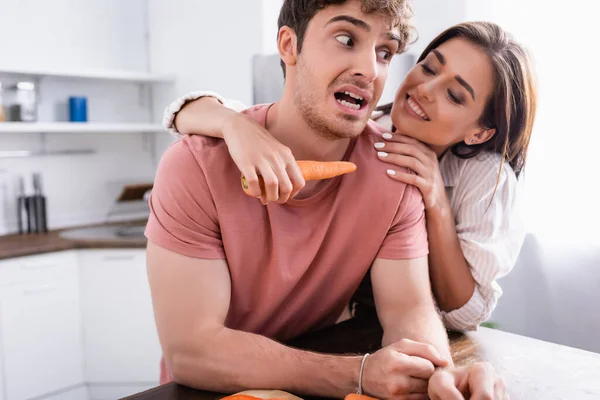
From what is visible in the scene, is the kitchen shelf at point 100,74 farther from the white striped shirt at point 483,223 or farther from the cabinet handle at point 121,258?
the white striped shirt at point 483,223

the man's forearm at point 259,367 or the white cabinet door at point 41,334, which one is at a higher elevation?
the man's forearm at point 259,367

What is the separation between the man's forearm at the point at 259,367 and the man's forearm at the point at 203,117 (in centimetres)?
43

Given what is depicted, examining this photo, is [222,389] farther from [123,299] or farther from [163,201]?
[123,299]

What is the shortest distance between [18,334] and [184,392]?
6.28 feet

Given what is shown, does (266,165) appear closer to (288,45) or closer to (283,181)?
(283,181)

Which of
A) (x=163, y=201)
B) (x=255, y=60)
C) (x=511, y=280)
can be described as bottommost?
(x=511, y=280)

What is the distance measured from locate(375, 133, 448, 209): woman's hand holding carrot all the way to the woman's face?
5 cm

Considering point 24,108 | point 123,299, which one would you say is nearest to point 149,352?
point 123,299

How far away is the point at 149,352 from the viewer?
3.02m

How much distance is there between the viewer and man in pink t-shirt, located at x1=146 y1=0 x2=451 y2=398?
1.16 meters

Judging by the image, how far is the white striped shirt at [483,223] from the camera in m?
1.41

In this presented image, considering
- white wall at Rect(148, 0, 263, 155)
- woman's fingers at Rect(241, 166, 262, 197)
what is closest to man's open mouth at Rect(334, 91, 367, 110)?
woman's fingers at Rect(241, 166, 262, 197)

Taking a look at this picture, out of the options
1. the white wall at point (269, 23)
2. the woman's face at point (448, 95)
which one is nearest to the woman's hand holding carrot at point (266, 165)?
the woman's face at point (448, 95)

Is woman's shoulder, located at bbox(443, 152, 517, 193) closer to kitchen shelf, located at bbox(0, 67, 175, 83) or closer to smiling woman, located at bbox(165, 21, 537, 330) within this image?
smiling woman, located at bbox(165, 21, 537, 330)
